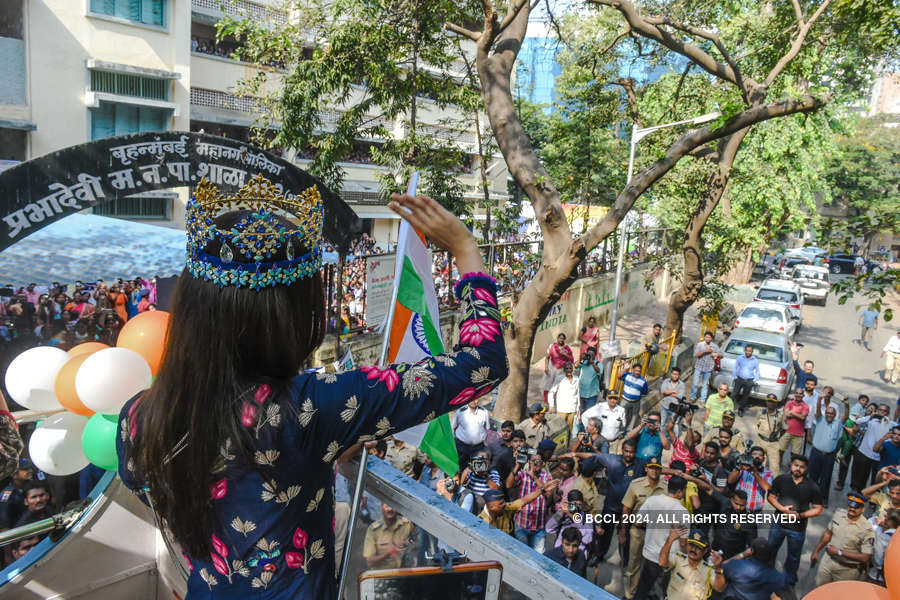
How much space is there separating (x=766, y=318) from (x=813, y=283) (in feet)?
39.1

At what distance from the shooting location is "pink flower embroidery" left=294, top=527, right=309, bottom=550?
1465 mm

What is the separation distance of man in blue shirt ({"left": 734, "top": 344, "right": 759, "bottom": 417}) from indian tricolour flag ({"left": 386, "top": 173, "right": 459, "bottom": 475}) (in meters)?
11.5

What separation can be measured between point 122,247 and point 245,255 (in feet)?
28.7

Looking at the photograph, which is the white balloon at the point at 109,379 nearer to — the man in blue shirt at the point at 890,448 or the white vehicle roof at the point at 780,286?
the man in blue shirt at the point at 890,448

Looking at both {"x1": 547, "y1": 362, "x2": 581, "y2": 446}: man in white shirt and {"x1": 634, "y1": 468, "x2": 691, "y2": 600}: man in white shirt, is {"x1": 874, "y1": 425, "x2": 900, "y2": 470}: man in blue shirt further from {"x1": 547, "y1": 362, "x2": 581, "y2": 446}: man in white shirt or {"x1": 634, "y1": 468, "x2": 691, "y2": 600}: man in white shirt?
{"x1": 634, "y1": 468, "x2": 691, "y2": 600}: man in white shirt

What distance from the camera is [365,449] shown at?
1752 mm

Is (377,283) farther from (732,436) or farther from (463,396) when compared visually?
(463,396)

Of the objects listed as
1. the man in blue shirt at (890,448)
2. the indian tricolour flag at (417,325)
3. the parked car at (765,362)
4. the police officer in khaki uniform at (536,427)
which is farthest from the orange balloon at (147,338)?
the parked car at (765,362)

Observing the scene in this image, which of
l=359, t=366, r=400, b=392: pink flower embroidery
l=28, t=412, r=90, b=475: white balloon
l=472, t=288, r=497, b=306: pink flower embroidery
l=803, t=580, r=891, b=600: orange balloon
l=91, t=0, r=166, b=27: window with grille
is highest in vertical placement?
l=91, t=0, r=166, b=27: window with grille

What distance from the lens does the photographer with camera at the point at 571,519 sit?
5887 millimetres

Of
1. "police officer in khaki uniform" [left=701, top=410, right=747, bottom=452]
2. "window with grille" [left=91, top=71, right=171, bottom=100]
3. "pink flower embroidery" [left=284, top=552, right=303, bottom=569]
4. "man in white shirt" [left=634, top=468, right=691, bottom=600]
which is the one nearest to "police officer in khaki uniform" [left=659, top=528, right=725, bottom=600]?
"man in white shirt" [left=634, top=468, right=691, bottom=600]

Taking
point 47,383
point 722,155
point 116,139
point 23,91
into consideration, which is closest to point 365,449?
point 47,383

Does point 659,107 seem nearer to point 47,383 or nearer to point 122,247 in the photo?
point 122,247

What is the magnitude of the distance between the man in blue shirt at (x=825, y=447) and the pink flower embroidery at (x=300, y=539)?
8.97 meters
